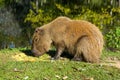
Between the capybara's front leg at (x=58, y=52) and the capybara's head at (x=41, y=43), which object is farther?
the capybara's head at (x=41, y=43)

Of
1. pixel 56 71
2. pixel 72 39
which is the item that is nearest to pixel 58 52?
pixel 72 39

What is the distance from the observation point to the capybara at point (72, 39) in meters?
8.46

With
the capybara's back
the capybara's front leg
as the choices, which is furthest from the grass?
the capybara's front leg

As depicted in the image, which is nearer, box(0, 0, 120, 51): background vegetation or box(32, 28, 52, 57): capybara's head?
box(32, 28, 52, 57): capybara's head

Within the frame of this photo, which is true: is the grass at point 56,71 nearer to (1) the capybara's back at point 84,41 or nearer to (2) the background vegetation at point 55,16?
(1) the capybara's back at point 84,41

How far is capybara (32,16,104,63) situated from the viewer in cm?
846

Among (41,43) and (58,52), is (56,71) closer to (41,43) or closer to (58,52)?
(58,52)

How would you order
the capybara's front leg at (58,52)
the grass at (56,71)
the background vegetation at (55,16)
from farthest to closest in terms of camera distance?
the background vegetation at (55,16) → the capybara's front leg at (58,52) → the grass at (56,71)

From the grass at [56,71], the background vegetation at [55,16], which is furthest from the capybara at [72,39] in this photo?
the background vegetation at [55,16]

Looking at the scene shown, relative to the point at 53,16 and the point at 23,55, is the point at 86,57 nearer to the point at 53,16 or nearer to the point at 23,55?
the point at 23,55

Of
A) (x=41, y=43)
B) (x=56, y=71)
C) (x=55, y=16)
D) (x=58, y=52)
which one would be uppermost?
(x=55, y=16)

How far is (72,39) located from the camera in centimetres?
863

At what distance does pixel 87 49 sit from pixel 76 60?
1.17 ft

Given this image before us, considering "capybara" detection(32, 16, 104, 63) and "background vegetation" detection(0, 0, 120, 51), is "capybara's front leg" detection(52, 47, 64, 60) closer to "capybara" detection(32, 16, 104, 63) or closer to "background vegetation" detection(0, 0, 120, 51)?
"capybara" detection(32, 16, 104, 63)
